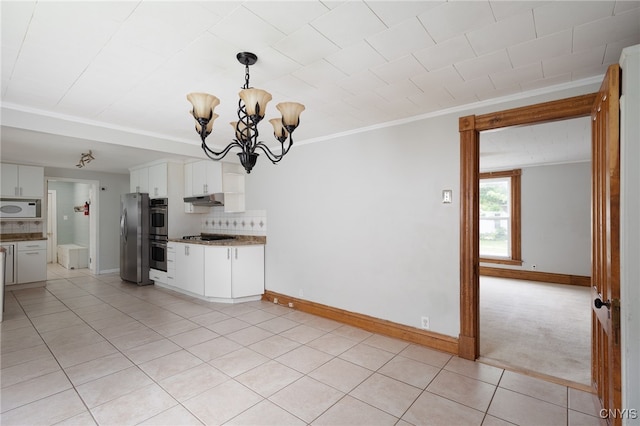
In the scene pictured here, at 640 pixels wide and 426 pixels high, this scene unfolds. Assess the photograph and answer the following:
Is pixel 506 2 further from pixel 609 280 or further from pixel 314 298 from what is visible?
pixel 314 298

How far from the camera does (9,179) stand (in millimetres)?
5531

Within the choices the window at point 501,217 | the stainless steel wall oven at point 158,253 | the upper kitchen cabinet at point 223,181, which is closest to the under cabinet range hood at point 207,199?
the upper kitchen cabinet at point 223,181

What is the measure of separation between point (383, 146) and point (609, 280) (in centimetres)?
228

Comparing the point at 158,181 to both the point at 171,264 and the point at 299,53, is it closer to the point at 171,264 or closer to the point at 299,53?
the point at 171,264

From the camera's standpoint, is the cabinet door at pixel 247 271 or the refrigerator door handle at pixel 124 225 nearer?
the cabinet door at pixel 247 271

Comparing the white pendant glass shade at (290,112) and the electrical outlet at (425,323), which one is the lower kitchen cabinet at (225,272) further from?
the white pendant glass shade at (290,112)

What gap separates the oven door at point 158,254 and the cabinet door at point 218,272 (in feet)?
4.33

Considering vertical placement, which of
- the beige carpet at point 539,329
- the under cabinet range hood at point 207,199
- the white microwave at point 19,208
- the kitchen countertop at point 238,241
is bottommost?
the beige carpet at point 539,329

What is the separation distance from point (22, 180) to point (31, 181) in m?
0.12

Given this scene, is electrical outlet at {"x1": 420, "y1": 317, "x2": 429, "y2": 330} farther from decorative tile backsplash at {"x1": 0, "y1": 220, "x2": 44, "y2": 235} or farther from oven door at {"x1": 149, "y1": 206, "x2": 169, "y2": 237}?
decorative tile backsplash at {"x1": 0, "y1": 220, "x2": 44, "y2": 235}

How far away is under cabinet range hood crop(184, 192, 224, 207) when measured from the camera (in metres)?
4.93

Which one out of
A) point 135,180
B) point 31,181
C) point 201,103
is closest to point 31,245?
point 31,181

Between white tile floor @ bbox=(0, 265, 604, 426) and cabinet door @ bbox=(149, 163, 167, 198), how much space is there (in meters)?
2.42

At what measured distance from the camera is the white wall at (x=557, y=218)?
6.02m
